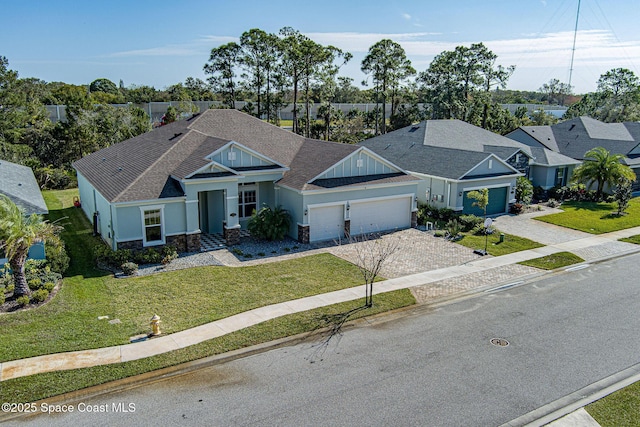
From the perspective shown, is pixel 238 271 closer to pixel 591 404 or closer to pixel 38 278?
pixel 38 278

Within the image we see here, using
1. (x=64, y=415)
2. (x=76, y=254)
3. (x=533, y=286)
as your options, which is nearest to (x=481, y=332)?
(x=533, y=286)

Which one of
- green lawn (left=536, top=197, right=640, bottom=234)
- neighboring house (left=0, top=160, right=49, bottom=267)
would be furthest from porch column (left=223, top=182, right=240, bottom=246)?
green lawn (left=536, top=197, right=640, bottom=234)

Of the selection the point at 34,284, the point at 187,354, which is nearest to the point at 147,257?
the point at 34,284

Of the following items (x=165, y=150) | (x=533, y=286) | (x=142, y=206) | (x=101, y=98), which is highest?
(x=101, y=98)

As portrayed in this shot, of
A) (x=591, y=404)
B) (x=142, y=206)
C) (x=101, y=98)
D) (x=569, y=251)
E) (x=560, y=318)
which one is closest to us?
(x=591, y=404)

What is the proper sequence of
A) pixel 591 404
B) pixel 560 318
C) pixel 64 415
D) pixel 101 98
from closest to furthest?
pixel 64 415, pixel 591 404, pixel 560 318, pixel 101 98

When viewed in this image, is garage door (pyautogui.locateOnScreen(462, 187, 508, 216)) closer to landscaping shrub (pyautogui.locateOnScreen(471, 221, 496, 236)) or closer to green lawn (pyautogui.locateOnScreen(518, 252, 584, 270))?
landscaping shrub (pyautogui.locateOnScreen(471, 221, 496, 236))

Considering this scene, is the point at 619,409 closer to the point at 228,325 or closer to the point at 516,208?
the point at 228,325

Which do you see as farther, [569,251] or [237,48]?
[237,48]
